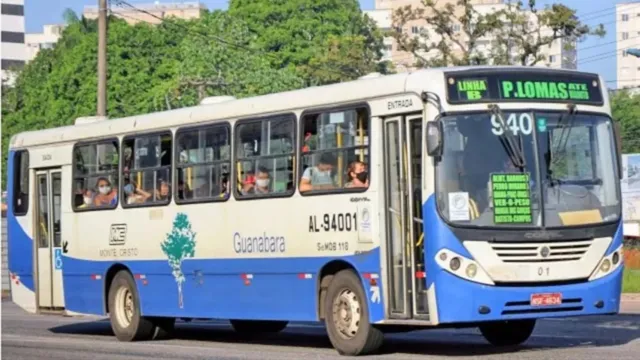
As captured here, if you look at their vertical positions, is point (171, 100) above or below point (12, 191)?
above

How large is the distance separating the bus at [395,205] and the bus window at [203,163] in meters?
0.03

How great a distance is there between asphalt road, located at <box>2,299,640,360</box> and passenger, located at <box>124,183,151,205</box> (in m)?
2.03

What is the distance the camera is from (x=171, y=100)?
97688 millimetres

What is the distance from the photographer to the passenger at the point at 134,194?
22859 millimetres

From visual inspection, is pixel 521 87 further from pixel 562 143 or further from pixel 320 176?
pixel 320 176

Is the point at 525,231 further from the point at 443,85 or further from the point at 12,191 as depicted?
the point at 12,191

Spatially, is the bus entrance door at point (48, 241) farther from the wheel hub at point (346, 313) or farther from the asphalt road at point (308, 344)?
the wheel hub at point (346, 313)

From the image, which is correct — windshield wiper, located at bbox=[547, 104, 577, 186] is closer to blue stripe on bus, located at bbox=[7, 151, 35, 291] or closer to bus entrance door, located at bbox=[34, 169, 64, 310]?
bus entrance door, located at bbox=[34, 169, 64, 310]

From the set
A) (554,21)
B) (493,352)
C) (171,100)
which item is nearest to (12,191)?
(493,352)

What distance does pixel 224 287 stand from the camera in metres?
20.9

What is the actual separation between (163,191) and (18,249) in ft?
15.2

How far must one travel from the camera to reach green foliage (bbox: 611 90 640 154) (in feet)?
360

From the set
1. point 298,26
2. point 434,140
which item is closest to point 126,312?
point 434,140

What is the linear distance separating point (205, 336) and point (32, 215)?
147 inches
